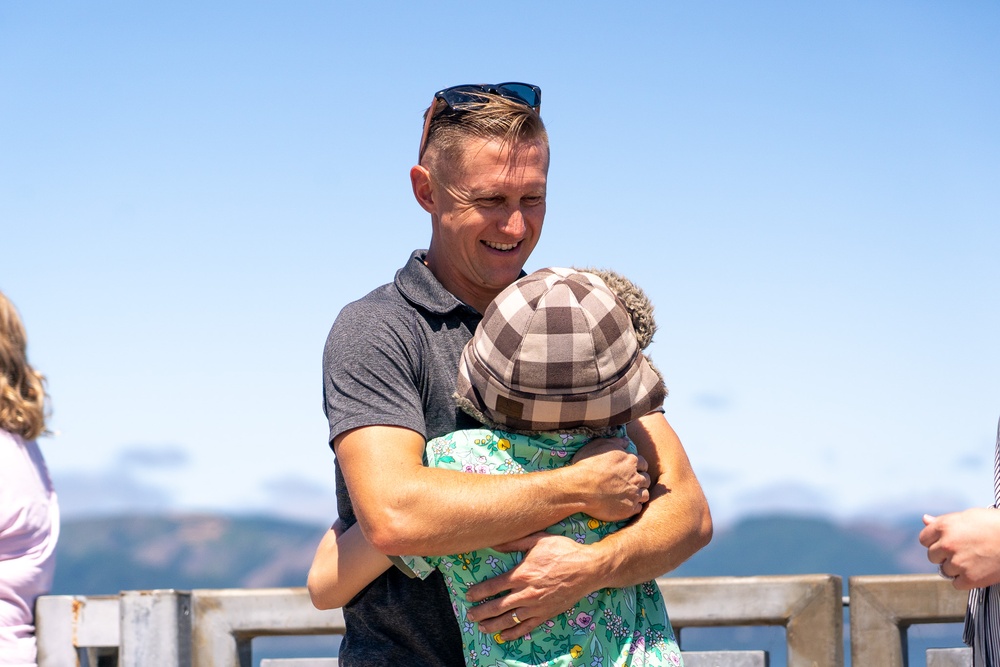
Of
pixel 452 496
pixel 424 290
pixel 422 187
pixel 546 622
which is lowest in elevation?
pixel 546 622

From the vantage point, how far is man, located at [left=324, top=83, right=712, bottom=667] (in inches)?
101

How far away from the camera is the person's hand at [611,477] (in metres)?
2.64

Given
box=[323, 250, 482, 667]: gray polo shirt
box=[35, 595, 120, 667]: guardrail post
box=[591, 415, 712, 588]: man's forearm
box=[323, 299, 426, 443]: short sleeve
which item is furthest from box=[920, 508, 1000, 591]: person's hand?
box=[35, 595, 120, 667]: guardrail post

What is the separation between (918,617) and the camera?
396cm

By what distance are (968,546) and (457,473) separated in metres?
1.39

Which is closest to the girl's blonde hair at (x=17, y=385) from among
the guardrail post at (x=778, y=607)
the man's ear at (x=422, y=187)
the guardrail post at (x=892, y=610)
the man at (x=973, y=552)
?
the man's ear at (x=422, y=187)

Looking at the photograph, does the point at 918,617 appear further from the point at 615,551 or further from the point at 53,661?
the point at 53,661

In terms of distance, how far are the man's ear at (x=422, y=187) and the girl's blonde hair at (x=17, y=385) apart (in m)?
2.20

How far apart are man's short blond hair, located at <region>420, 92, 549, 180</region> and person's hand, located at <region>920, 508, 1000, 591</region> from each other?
146cm

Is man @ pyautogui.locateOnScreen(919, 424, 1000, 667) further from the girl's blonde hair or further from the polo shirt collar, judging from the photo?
the girl's blonde hair

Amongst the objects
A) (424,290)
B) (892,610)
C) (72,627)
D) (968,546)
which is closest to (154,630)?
(72,627)

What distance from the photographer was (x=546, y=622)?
2.64 m

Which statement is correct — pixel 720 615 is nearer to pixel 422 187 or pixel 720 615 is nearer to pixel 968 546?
pixel 968 546

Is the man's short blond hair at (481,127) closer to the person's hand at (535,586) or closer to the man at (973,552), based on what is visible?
the person's hand at (535,586)
